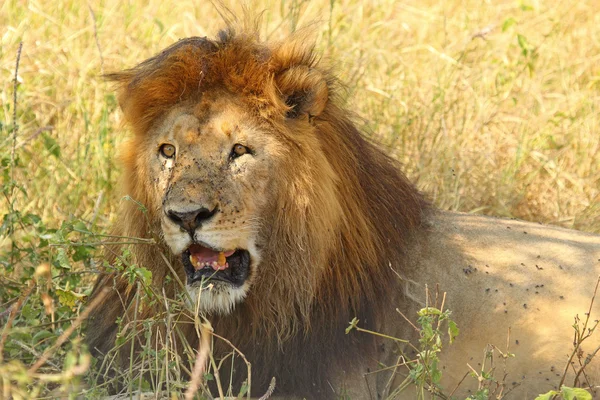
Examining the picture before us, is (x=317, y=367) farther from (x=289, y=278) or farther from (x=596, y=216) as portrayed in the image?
(x=596, y=216)

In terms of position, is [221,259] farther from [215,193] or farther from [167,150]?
[167,150]

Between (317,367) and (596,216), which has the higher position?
(596,216)

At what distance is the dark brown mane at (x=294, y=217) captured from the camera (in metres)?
3.37

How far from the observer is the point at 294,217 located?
11.0 feet

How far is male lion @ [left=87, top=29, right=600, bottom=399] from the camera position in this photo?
327cm

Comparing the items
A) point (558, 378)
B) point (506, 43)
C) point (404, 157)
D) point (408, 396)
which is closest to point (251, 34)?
point (408, 396)

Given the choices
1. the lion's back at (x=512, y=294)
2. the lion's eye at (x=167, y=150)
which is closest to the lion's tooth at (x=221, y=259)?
the lion's eye at (x=167, y=150)

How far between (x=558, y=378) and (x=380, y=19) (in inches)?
174

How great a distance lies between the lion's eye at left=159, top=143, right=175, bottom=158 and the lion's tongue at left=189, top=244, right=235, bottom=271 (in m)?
0.36

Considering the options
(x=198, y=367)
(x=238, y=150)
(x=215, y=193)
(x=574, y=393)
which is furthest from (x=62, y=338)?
(x=574, y=393)

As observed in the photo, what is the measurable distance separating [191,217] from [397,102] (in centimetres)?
339

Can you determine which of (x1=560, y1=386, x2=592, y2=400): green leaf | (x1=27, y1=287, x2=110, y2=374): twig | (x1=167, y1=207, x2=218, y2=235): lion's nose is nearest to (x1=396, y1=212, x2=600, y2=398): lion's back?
(x1=560, y1=386, x2=592, y2=400): green leaf

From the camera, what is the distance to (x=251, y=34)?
352 centimetres

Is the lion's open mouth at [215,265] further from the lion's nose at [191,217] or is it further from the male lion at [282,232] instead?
the lion's nose at [191,217]
